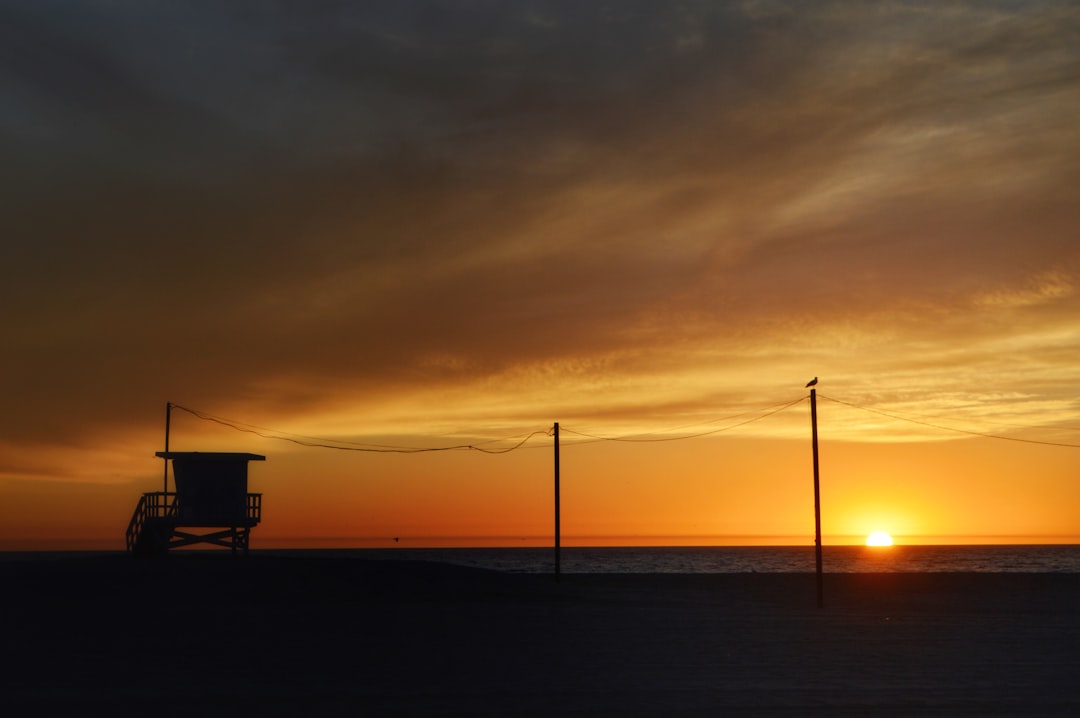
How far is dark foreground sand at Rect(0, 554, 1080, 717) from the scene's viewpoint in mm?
18312

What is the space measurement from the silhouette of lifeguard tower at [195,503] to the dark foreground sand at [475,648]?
16.8 ft

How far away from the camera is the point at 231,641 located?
27.5 metres

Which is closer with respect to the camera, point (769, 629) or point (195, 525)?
point (769, 629)

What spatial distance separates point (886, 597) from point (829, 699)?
38607 millimetres

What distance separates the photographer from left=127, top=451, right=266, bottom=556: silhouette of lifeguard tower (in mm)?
55594

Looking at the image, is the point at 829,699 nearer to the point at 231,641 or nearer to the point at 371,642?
the point at 371,642

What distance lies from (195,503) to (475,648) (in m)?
34.6

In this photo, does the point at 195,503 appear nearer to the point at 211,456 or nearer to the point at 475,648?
the point at 211,456

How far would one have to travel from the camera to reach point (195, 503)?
56906mm

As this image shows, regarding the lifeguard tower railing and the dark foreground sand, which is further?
the lifeguard tower railing

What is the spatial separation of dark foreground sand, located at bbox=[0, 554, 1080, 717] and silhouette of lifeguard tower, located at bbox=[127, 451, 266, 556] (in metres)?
5.11

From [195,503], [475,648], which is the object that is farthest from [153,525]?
[475,648]

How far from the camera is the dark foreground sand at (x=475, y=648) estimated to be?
60.1 feet

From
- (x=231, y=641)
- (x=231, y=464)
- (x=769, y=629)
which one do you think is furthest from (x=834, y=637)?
(x=231, y=464)
